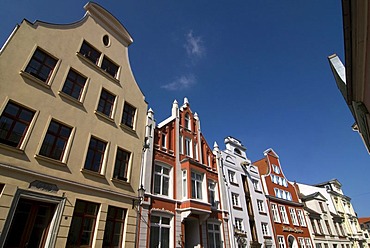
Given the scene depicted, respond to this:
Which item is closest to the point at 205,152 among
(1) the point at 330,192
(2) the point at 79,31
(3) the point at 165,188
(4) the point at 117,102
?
(3) the point at 165,188

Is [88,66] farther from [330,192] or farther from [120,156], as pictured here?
[330,192]

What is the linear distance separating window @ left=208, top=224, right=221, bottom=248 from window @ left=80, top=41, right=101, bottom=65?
1599 centimetres

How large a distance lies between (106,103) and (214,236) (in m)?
14.1

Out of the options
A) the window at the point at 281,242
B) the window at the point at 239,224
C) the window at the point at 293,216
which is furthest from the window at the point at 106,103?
the window at the point at 293,216

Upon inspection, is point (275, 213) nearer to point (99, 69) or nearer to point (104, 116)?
point (104, 116)

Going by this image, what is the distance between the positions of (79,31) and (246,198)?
23.2 meters

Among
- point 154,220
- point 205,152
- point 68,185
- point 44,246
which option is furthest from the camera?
point 205,152

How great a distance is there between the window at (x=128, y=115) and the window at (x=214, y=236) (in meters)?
11.1

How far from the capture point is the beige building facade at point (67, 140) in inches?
360

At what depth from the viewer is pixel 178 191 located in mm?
17125

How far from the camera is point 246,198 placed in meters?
25.2

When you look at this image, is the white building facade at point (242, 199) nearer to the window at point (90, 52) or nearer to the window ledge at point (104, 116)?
the window ledge at point (104, 116)

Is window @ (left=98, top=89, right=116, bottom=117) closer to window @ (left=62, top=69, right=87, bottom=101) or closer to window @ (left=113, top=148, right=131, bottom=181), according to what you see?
window @ (left=62, top=69, right=87, bottom=101)

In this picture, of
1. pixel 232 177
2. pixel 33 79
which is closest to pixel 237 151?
pixel 232 177
